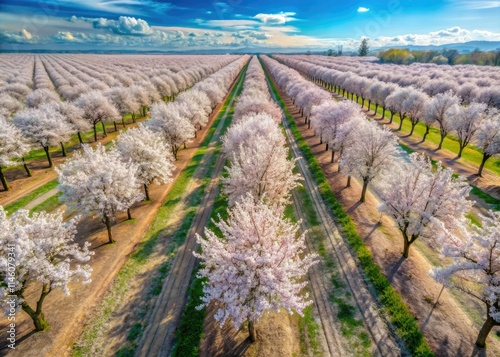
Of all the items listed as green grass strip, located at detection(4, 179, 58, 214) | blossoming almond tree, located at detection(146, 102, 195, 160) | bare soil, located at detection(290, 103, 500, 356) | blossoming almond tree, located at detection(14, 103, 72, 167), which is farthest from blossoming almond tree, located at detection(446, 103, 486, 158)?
blossoming almond tree, located at detection(14, 103, 72, 167)

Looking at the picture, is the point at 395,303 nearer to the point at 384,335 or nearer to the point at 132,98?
the point at 384,335

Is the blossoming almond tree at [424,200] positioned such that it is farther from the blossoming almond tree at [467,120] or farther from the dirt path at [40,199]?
the dirt path at [40,199]

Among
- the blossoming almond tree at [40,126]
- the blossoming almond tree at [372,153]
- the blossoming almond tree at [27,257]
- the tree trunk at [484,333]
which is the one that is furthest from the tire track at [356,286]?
the blossoming almond tree at [40,126]

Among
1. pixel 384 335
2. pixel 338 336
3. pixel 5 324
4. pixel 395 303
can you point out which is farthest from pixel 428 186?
pixel 5 324

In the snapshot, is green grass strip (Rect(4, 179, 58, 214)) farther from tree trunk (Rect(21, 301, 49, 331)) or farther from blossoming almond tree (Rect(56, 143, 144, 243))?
tree trunk (Rect(21, 301, 49, 331))

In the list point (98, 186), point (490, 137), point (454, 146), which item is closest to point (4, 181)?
point (98, 186)

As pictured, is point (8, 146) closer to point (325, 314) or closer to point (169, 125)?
point (169, 125)
